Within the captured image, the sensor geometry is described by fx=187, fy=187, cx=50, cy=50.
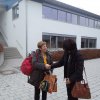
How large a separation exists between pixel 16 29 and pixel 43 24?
9.01 ft

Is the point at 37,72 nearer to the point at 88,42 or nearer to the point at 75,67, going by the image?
the point at 75,67

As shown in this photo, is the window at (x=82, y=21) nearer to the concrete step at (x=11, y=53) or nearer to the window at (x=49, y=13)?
the window at (x=49, y=13)

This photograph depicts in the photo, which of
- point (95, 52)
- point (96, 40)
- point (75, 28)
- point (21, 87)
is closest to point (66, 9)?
point (75, 28)

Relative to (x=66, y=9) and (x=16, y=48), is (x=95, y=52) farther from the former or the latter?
(x=16, y=48)

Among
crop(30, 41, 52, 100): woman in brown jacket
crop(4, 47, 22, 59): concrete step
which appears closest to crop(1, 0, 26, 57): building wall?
crop(4, 47, 22, 59): concrete step

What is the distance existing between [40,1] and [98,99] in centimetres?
1177

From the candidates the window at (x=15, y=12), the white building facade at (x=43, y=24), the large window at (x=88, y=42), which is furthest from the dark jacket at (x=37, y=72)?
the large window at (x=88, y=42)

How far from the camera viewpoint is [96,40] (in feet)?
84.3

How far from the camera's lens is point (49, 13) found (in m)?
17.1

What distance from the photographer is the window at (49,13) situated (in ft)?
54.5

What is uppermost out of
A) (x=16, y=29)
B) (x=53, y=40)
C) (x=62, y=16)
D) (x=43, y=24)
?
(x=62, y=16)

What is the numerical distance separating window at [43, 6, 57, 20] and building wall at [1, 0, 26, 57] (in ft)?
6.88

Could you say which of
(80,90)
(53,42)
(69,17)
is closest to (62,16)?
(69,17)

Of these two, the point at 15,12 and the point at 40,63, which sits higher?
the point at 15,12
